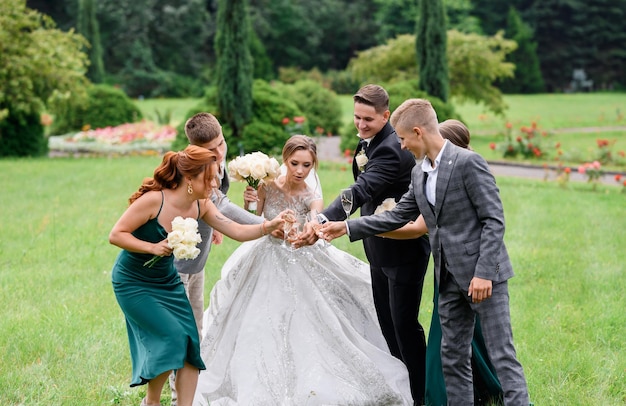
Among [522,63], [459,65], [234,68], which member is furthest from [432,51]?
[522,63]

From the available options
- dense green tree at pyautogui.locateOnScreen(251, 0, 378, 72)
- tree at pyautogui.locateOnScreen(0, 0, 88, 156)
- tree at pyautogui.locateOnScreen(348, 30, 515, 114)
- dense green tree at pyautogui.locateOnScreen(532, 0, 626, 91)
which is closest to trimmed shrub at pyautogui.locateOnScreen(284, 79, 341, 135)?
tree at pyautogui.locateOnScreen(348, 30, 515, 114)

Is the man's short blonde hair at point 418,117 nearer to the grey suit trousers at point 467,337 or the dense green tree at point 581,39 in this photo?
the grey suit trousers at point 467,337

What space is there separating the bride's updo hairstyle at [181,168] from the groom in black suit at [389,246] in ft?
3.38

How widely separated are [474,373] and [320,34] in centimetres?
4710

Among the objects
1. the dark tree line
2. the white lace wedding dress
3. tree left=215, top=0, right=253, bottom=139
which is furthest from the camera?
the dark tree line

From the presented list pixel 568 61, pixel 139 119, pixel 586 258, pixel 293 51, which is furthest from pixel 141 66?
pixel 586 258

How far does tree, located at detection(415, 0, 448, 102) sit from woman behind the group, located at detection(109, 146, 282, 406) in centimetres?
1646

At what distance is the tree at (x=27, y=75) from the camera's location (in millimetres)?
17594

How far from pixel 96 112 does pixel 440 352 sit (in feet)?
70.0

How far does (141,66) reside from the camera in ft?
147

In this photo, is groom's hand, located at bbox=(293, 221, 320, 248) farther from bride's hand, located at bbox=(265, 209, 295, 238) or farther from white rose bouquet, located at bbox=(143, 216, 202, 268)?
white rose bouquet, located at bbox=(143, 216, 202, 268)

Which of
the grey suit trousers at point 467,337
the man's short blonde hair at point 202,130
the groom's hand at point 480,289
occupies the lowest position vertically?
the grey suit trousers at point 467,337

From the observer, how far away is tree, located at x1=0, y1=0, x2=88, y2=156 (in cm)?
1759

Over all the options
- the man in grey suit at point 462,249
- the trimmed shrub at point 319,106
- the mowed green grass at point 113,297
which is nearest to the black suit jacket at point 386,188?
the man in grey suit at point 462,249
